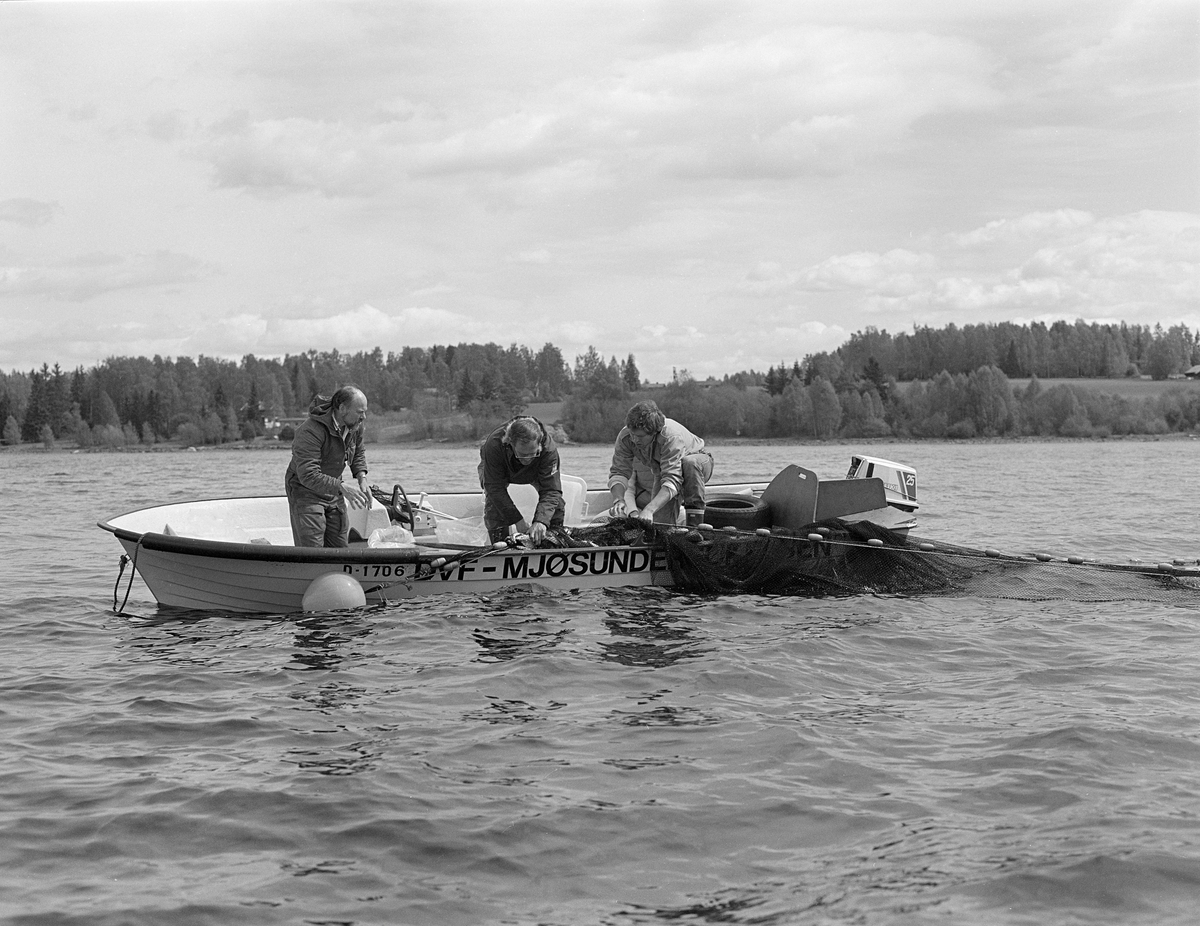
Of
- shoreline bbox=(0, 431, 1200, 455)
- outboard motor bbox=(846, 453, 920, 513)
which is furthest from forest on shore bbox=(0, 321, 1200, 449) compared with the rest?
outboard motor bbox=(846, 453, 920, 513)

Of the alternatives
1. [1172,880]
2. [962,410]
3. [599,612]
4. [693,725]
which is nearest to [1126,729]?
[1172,880]

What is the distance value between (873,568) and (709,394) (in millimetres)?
100002

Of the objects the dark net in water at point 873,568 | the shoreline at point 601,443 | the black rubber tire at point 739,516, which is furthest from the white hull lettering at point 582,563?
the shoreline at point 601,443

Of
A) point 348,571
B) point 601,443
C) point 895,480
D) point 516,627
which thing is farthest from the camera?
point 601,443

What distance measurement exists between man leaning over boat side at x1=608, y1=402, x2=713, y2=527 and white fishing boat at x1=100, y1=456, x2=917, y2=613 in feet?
1.15

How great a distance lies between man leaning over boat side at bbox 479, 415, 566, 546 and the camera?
1009 centimetres

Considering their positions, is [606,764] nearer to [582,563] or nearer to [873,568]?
[582,563]

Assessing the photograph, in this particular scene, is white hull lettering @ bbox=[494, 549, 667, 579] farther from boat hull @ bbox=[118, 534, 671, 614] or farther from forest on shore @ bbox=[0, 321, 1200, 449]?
forest on shore @ bbox=[0, 321, 1200, 449]

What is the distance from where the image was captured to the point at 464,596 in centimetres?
1041

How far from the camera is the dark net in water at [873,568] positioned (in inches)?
415

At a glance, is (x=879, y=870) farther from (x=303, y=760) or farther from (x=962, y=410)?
(x=962, y=410)

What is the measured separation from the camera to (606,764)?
239 inches

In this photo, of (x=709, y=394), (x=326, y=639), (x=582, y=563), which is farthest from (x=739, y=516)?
(x=709, y=394)

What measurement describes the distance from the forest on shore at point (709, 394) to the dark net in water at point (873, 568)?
87384 mm
